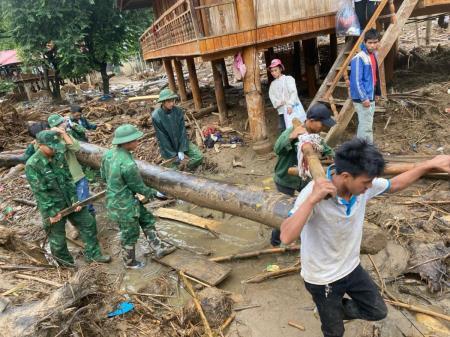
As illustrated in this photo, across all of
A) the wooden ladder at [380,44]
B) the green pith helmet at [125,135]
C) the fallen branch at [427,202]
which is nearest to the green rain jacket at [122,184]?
the green pith helmet at [125,135]

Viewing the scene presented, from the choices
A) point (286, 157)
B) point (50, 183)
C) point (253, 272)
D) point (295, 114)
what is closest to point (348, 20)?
point (295, 114)

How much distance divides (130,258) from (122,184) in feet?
3.61

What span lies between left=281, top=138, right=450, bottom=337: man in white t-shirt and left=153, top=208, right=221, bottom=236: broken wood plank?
3080mm

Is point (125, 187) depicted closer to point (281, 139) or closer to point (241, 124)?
point (281, 139)

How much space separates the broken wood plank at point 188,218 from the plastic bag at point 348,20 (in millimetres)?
4832

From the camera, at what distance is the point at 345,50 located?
8.00 meters

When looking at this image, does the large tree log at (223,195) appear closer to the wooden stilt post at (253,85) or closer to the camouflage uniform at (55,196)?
the camouflage uniform at (55,196)

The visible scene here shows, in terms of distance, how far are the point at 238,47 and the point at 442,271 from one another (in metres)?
5.41

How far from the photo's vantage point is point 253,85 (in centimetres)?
790

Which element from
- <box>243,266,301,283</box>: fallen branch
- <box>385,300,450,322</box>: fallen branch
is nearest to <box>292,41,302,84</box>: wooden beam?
<box>243,266,301,283</box>: fallen branch

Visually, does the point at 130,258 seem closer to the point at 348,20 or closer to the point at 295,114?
the point at 295,114

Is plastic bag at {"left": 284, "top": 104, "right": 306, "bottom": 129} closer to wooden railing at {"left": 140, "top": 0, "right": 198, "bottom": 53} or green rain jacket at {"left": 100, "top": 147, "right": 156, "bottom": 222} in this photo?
wooden railing at {"left": 140, "top": 0, "right": 198, "bottom": 53}

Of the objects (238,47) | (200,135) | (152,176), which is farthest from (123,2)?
(152,176)

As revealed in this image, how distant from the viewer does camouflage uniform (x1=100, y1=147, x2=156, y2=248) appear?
4648 mm
